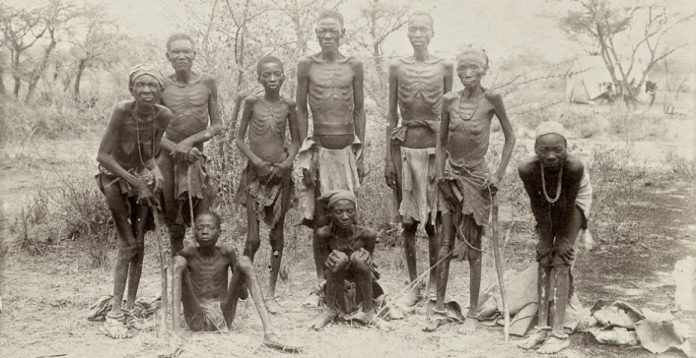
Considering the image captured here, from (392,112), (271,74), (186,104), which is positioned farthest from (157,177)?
(392,112)

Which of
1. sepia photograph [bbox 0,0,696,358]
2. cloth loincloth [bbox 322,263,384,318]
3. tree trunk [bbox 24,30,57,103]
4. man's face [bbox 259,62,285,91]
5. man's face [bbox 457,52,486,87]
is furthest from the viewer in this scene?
tree trunk [bbox 24,30,57,103]

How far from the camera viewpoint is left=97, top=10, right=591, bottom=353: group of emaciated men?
4.25 m

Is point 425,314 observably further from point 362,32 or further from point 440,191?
point 362,32

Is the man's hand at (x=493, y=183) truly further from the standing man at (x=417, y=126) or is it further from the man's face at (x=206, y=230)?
the man's face at (x=206, y=230)

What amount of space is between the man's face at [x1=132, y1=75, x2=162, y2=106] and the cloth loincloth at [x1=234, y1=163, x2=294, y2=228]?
0.91 meters

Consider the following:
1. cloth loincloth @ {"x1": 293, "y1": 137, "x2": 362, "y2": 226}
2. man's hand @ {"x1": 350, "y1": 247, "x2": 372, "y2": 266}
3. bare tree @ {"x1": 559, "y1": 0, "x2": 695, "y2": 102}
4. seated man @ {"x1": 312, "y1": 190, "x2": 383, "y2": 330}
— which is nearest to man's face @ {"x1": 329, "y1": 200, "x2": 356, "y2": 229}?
seated man @ {"x1": 312, "y1": 190, "x2": 383, "y2": 330}

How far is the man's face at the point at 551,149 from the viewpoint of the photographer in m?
3.99

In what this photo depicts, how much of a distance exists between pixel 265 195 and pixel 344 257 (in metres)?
0.81

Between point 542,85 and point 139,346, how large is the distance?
2230cm

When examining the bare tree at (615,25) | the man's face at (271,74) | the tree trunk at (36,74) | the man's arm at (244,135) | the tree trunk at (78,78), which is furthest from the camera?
the bare tree at (615,25)

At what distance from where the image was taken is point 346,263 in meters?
4.42

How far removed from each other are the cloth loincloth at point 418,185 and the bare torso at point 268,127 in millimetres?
840

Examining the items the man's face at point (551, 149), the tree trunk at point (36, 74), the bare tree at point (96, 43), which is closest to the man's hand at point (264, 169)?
the man's face at point (551, 149)

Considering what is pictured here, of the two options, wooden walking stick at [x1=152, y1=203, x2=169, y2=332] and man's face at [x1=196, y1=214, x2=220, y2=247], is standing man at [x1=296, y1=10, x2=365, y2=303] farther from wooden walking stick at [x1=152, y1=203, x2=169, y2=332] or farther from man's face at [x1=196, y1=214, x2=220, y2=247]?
wooden walking stick at [x1=152, y1=203, x2=169, y2=332]
